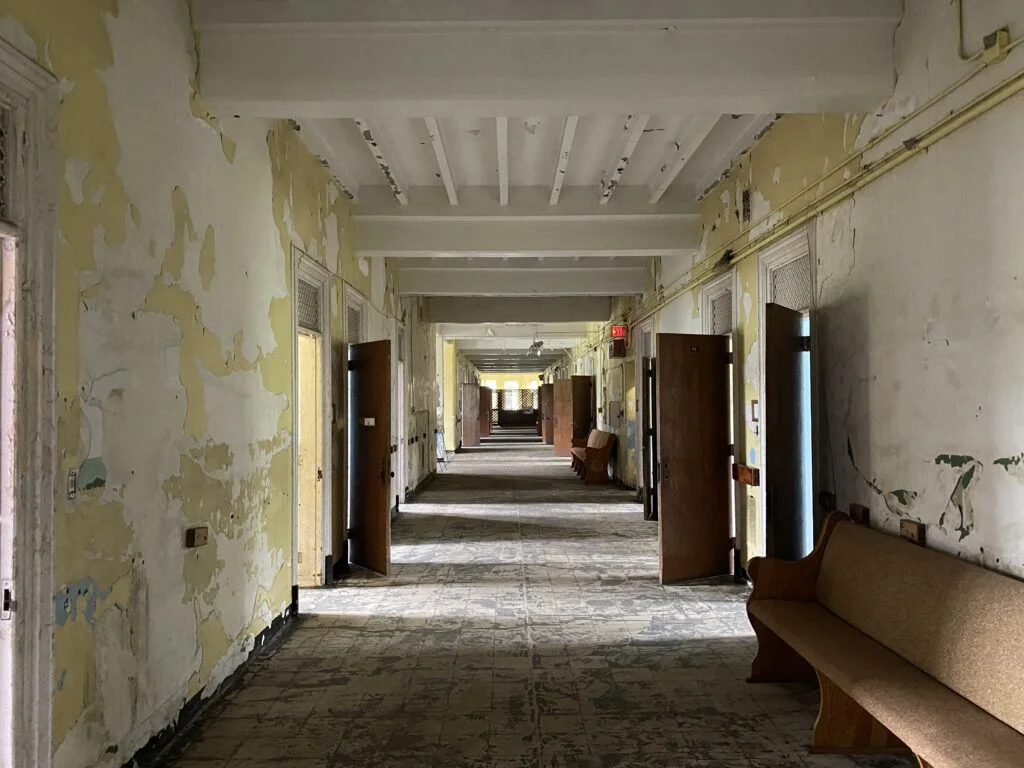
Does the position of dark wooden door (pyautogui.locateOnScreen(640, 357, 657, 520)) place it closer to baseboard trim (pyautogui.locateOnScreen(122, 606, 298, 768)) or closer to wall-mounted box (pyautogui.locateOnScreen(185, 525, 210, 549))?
baseboard trim (pyautogui.locateOnScreen(122, 606, 298, 768))

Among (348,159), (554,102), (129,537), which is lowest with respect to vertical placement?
(129,537)

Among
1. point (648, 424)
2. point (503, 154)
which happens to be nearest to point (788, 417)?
point (503, 154)

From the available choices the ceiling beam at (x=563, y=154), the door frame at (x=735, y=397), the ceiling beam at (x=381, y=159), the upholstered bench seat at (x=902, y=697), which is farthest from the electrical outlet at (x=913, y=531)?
the ceiling beam at (x=381, y=159)

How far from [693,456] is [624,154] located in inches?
95.8

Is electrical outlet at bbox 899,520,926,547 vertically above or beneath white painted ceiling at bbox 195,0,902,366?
beneath

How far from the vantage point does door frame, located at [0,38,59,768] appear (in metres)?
2.13

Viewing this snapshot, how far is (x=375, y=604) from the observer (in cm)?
514

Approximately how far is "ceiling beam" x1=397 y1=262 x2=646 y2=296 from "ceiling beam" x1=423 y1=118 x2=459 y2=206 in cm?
330

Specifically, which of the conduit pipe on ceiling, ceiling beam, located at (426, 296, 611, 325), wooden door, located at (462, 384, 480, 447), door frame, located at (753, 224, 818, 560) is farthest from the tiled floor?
wooden door, located at (462, 384, 480, 447)

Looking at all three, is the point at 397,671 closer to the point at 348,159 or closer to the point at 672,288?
the point at 348,159

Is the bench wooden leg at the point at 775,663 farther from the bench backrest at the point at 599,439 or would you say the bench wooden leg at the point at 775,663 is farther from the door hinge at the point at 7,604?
the bench backrest at the point at 599,439

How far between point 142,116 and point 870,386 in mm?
3572

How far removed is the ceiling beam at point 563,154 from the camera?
14.8 feet

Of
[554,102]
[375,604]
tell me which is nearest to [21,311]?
[554,102]
